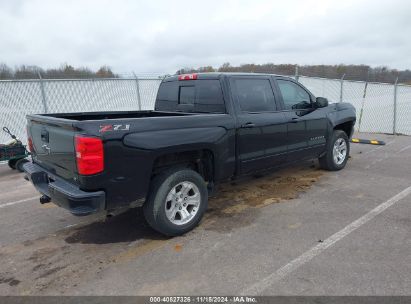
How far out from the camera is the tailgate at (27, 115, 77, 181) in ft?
11.7

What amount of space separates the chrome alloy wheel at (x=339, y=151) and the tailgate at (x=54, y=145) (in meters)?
5.02

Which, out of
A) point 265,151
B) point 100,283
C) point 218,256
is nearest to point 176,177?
point 218,256

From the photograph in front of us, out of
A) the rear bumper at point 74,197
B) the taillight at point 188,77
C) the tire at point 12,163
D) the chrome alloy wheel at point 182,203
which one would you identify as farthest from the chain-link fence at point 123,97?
the chrome alloy wheel at point 182,203

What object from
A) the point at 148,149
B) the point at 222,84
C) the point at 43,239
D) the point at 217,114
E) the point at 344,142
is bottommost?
the point at 43,239

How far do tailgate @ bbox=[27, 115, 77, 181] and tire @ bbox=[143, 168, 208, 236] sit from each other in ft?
2.92

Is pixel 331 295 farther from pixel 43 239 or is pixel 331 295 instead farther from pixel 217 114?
pixel 43 239

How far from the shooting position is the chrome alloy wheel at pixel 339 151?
22.8 feet

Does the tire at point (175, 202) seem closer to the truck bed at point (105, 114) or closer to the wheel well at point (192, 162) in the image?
the wheel well at point (192, 162)

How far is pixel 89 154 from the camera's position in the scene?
133 inches

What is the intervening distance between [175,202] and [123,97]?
901 centimetres

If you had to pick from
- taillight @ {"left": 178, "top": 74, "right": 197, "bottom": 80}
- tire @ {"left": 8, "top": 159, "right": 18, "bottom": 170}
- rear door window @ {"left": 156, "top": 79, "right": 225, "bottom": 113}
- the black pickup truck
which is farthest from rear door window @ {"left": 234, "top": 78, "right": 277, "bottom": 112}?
tire @ {"left": 8, "top": 159, "right": 18, "bottom": 170}

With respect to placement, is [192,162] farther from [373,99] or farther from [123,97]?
[373,99]

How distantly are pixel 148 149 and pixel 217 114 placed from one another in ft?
3.84

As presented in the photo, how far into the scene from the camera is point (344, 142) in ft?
23.4
